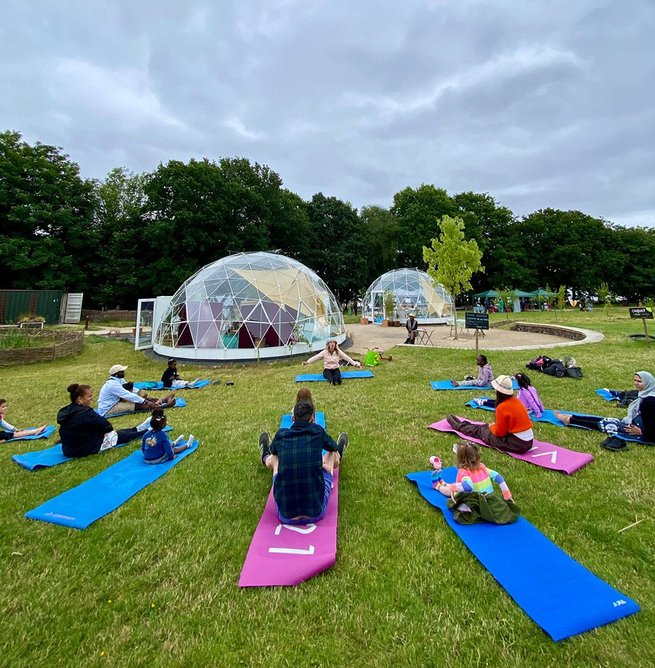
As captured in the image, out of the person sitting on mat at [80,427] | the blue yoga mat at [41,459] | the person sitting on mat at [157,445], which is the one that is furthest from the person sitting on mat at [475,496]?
the blue yoga mat at [41,459]

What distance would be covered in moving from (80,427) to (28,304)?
28262 mm

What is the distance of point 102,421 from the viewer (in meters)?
5.16

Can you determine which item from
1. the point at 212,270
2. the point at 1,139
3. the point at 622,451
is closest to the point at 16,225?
the point at 1,139

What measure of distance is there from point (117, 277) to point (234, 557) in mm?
33665

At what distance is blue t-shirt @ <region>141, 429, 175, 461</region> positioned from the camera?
4727 millimetres

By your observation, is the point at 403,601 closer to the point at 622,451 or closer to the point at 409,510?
the point at 409,510

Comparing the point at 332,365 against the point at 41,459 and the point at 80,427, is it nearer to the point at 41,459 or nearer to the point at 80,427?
the point at 80,427

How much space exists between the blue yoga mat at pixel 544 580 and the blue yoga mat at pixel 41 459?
18.3 feet

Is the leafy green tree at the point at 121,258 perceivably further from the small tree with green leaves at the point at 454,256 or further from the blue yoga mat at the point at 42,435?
the blue yoga mat at the point at 42,435

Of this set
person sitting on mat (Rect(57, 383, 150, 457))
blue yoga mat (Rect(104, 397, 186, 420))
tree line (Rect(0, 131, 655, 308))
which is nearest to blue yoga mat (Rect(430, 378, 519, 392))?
blue yoga mat (Rect(104, 397, 186, 420))

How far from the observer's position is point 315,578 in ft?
8.71

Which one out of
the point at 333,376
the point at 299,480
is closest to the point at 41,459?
the point at 299,480

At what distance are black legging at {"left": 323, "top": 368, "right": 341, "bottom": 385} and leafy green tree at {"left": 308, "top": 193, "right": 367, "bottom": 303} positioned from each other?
2872 centimetres

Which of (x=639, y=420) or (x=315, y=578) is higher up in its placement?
(x=639, y=420)
